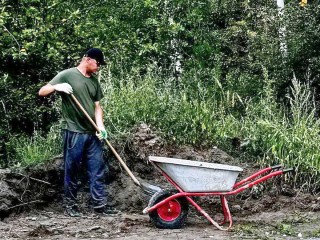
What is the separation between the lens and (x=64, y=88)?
778cm

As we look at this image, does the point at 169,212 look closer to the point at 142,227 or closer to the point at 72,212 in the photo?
the point at 142,227

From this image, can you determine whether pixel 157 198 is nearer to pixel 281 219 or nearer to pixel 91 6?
pixel 281 219

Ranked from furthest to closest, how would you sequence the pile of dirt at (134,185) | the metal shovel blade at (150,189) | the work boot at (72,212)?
the pile of dirt at (134,185)
the work boot at (72,212)
the metal shovel blade at (150,189)

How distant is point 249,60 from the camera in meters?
17.2

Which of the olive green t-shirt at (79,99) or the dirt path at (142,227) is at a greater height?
the olive green t-shirt at (79,99)

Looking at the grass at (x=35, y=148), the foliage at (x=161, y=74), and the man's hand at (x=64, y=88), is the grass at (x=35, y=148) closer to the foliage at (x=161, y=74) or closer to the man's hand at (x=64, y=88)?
the foliage at (x=161, y=74)

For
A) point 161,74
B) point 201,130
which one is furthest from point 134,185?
point 161,74

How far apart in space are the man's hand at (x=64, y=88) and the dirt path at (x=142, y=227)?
5.27ft

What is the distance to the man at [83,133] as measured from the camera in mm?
8008

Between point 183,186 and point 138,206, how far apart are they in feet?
4.72

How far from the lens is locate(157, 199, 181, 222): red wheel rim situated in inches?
293

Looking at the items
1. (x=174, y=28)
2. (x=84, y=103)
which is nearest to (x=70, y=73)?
(x=84, y=103)

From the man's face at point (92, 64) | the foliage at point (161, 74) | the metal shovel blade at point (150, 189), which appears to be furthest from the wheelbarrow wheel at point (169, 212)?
the foliage at point (161, 74)

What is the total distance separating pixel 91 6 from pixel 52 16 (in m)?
3.37
